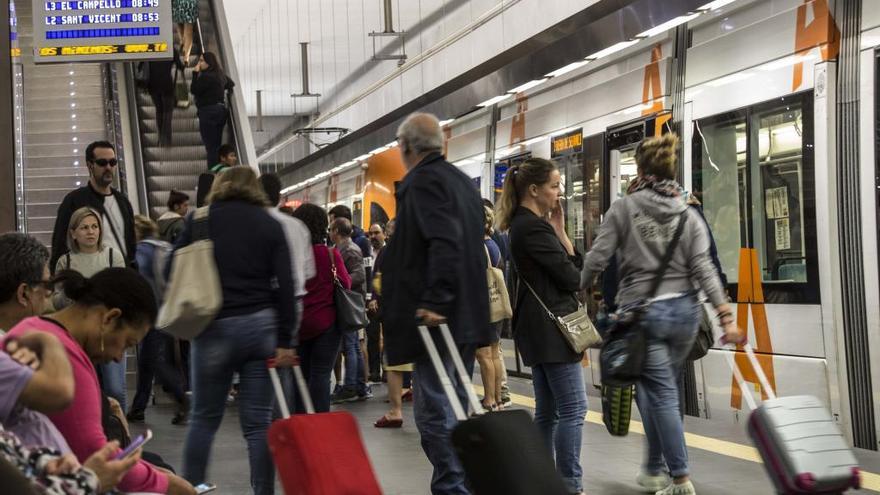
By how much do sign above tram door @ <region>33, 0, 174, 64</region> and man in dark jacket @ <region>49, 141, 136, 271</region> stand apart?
14.4 ft

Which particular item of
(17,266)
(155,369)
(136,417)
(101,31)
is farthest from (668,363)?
(101,31)

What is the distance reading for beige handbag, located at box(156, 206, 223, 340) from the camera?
4898 millimetres

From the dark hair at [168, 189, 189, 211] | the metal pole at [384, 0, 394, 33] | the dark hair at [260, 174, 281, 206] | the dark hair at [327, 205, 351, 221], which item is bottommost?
the dark hair at [327, 205, 351, 221]

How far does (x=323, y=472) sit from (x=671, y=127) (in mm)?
5189

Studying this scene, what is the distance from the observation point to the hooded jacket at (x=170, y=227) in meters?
9.35

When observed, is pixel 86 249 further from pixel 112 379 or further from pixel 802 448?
pixel 802 448

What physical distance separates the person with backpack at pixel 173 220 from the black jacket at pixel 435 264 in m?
4.40

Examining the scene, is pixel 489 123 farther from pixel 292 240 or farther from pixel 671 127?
pixel 292 240

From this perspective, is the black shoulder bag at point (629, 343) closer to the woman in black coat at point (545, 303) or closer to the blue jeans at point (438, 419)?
the woman in black coat at point (545, 303)

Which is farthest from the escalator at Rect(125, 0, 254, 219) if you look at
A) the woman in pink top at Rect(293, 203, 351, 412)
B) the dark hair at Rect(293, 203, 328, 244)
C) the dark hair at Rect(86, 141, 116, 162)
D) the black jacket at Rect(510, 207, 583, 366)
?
the black jacket at Rect(510, 207, 583, 366)

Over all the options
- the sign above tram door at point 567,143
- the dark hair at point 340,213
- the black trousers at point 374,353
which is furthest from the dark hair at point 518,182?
the black trousers at point 374,353

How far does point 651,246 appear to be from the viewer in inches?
216

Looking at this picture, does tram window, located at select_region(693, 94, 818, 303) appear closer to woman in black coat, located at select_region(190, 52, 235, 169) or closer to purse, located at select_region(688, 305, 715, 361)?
purse, located at select_region(688, 305, 715, 361)

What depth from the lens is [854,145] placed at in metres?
6.82
